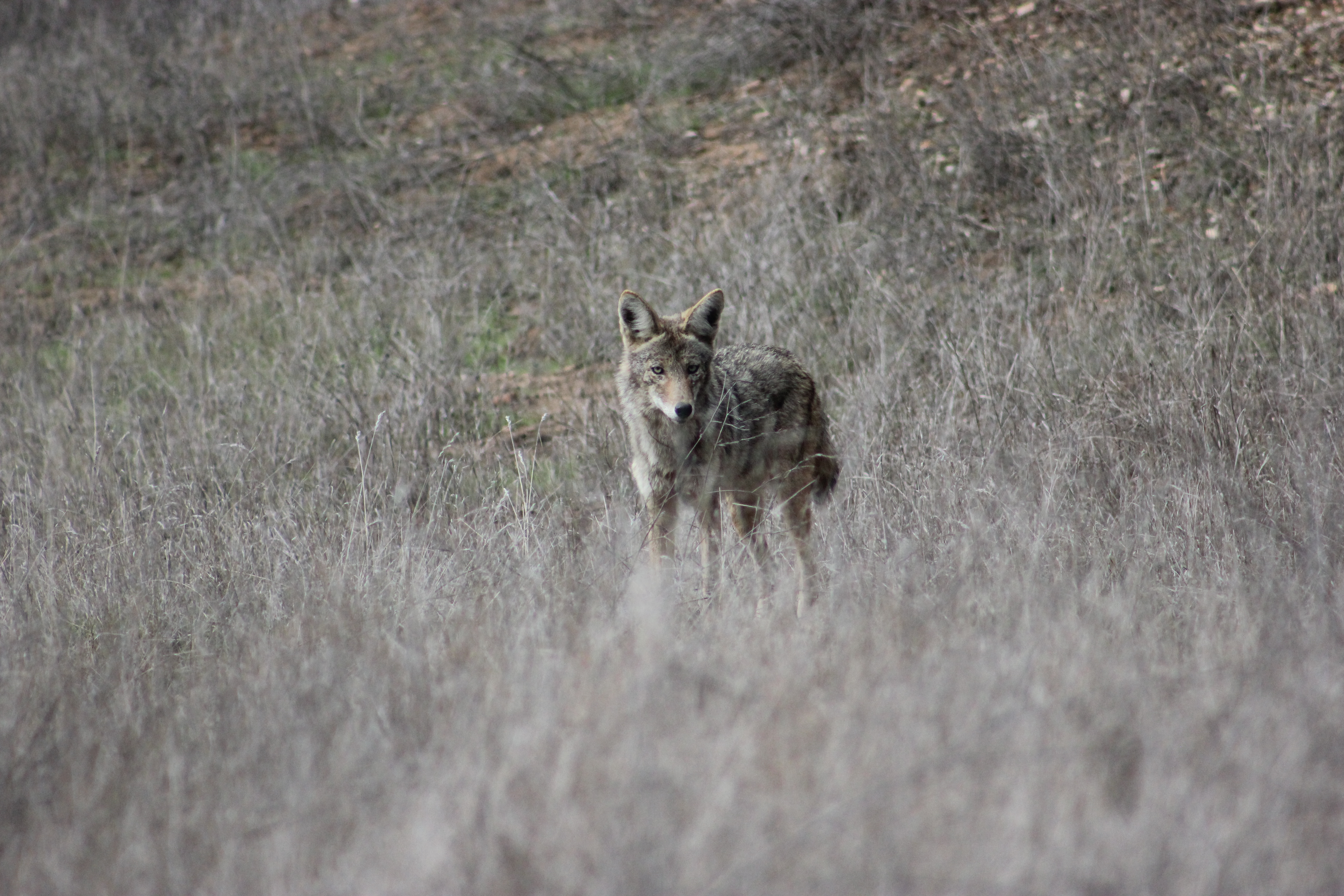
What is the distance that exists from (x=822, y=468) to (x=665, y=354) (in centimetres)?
109

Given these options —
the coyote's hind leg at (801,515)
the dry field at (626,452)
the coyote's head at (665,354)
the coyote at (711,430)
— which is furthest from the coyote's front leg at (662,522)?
the coyote's hind leg at (801,515)

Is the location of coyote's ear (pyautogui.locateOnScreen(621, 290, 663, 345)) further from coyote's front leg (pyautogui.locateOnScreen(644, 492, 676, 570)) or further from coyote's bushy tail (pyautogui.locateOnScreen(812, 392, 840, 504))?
coyote's bushy tail (pyautogui.locateOnScreen(812, 392, 840, 504))

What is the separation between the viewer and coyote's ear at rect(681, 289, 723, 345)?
5609 millimetres

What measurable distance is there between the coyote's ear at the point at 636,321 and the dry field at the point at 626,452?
2.94ft

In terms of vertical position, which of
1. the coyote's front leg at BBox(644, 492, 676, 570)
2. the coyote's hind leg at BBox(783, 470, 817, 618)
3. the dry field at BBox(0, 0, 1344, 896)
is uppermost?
the dry field at BBox(0, 0, 1344, 896)

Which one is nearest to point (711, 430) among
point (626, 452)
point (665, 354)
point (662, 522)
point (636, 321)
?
point (665, 354)

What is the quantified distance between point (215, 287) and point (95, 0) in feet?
25.7

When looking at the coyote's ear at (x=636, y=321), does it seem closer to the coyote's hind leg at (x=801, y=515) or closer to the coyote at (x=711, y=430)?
the coyote at (x=711, y=430)

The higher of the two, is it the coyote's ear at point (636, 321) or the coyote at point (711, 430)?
the coyote's ear at point (636, 321)

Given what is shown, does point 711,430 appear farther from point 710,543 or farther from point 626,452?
point 626,452

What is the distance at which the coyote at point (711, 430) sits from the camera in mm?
5352

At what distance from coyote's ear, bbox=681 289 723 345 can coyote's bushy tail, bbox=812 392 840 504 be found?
699 mm

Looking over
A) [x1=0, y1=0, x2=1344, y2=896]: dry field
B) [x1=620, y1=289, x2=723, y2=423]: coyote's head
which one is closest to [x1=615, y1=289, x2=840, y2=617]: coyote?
[x1=620, y1=289, x2=723, y2=423]: coyote's head

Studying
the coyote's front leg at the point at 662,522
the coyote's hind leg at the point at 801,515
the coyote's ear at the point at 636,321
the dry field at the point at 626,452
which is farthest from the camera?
the coyote's ear at the point at 636,321
